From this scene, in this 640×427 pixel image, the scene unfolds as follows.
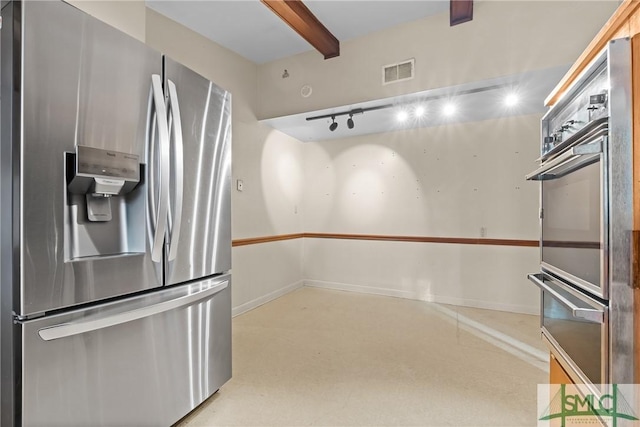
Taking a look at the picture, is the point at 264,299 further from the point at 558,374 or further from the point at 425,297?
the point at 558,374

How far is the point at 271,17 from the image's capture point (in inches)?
109

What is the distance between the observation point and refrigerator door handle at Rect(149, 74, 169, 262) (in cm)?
136

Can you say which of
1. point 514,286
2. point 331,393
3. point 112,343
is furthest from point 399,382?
point 514,286

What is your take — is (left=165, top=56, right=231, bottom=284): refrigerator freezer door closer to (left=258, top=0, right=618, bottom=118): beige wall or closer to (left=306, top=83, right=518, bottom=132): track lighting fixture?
(left=258, top=0, right=618, bottom=118): beige wall

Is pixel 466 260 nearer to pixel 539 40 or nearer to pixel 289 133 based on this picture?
pixel 539 40

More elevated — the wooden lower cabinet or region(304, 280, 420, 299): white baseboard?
the wooden lower cabinet

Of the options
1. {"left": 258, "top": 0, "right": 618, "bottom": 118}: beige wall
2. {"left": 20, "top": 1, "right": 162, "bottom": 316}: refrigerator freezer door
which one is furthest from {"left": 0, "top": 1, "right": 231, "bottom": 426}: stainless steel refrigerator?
{"left": 258, "top": 0, "right": 618, "bottom": 118}: beige wall

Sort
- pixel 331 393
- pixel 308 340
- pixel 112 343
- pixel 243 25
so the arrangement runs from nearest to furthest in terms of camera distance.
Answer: pixel 112 343, pixel 331 393, pixel 308 340, pixel 243 25

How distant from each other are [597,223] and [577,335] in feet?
1.55

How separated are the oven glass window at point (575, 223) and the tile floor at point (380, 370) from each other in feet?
3.18

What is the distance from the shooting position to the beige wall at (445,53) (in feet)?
7.54

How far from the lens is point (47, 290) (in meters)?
1.07

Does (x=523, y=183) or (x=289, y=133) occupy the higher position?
(x=289, y=133)

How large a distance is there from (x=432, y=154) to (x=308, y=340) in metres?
2.62
